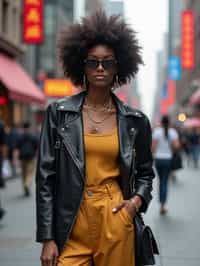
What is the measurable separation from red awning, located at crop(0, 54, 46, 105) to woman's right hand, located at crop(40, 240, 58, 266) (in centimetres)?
1730

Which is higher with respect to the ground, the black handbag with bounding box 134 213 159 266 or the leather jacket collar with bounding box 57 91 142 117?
the leather jacket collar with bounding box 57 91 142 117

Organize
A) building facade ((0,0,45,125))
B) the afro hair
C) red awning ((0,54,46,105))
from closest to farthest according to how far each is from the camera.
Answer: the afro hair < red awning ((0,54,46,105)) < building facade ((0,0,45,125))

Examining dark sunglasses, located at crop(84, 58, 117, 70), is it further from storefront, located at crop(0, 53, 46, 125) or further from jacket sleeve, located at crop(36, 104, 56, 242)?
storefront, located at crop(0, 53, 46, 125)

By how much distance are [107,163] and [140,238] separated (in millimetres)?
465

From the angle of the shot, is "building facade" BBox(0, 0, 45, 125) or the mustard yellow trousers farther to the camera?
"building facade" BBox(0, 0, 45, 125)

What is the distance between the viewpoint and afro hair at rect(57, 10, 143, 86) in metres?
3.36

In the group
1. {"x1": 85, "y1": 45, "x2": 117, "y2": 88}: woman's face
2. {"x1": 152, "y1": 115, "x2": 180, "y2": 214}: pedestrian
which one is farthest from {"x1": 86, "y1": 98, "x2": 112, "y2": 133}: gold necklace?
{"x1": 152, "y1": 115, "x2": 180, "y2": 214}: pedestrian

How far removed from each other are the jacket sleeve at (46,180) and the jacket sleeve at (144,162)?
0.53 m

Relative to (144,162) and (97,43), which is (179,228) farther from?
(97,43)

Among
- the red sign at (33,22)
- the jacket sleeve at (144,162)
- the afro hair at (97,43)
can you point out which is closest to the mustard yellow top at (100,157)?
the jacket sleeve at (144,162)

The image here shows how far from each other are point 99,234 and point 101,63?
96 cm

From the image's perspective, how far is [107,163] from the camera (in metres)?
3.16

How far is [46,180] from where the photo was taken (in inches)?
122

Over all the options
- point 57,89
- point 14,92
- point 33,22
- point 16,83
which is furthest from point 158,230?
point 57,89
